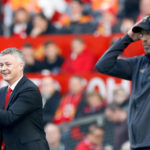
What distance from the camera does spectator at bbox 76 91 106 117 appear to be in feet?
31.6

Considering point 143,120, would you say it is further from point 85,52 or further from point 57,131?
point 85,52

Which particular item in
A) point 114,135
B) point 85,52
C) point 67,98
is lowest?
point 114,135

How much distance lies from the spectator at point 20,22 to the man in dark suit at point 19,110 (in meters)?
7.07

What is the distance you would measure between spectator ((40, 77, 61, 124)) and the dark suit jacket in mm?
4429

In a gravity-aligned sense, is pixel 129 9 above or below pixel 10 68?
above

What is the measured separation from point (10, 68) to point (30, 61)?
592 centimetres

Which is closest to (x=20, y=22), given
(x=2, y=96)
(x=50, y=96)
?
(x=50, y=96)

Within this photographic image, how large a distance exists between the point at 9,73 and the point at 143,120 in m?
1.38

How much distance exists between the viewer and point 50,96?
10.2 m

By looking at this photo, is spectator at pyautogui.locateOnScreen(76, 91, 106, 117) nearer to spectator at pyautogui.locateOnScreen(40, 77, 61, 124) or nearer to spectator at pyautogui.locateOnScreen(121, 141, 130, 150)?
spectator at pyautogui.locateOnScreen(40, 77, 61, 124)

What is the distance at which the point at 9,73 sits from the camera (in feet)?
17.5

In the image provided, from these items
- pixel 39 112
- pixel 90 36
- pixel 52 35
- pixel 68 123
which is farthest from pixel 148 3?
pixel 39 112

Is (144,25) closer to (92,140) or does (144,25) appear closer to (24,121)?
(24,121)

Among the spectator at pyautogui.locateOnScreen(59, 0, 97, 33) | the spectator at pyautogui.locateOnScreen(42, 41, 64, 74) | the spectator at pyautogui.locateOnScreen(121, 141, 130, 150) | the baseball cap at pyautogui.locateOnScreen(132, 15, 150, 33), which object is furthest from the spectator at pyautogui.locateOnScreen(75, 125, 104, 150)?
the baseball cap at pyautogui.locateOnScreen(132, 15, 150, 33)
